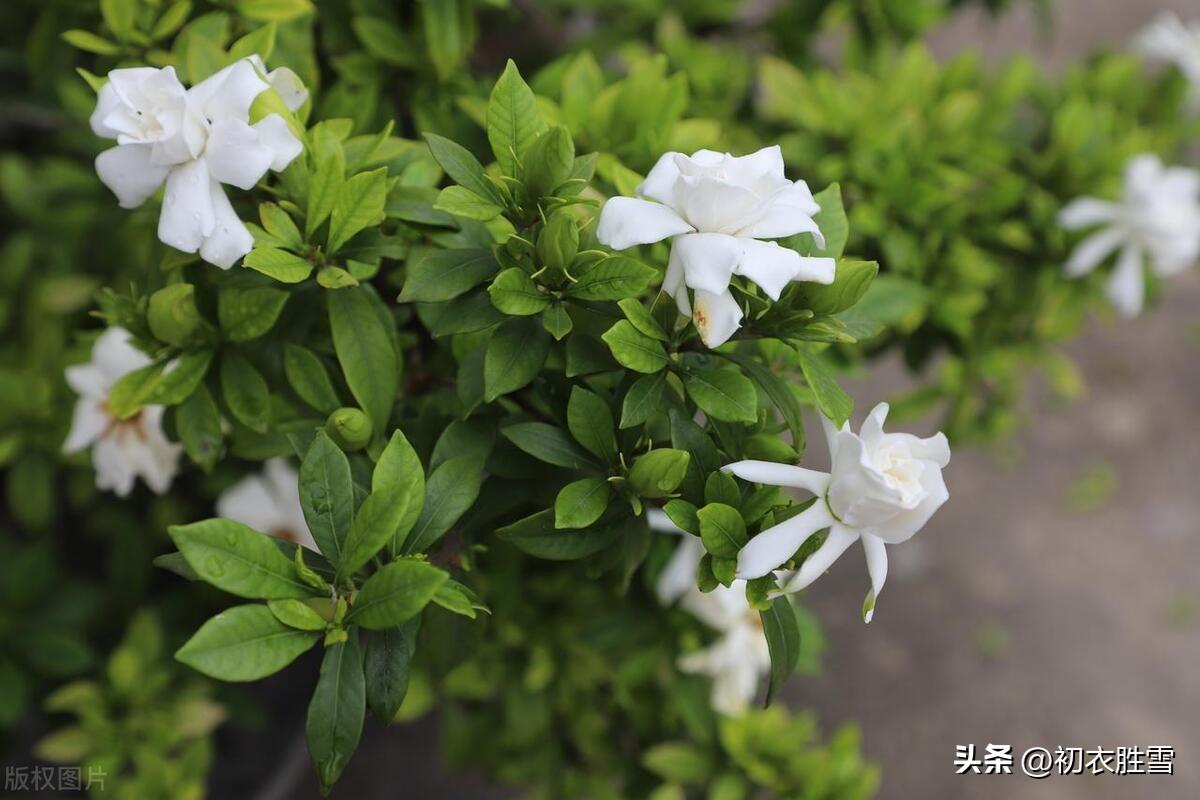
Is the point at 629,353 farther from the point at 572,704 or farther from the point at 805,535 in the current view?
the point at 572,704

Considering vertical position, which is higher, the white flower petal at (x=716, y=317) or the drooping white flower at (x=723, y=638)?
the white flower petal at (x=716, y=317)

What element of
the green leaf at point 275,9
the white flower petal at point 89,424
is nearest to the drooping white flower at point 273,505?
the white flower petal at point 89,424

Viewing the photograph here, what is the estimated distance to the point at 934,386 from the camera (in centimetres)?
172

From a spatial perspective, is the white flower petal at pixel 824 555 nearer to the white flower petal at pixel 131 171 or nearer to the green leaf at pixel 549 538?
the green leaf at pixel 549 538

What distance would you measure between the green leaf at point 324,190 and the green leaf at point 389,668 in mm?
355

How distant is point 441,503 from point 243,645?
0.19 meters

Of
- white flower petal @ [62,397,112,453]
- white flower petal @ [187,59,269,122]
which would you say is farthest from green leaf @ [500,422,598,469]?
white flower petal @ [62,397,112,453]

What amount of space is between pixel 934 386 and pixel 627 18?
82 cm

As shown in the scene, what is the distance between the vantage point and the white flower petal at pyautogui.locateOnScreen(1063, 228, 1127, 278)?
154 centimetres

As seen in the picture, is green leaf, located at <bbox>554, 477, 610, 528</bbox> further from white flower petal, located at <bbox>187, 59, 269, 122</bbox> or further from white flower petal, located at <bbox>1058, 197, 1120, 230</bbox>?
white flower petal, located at <bbox>1058, 197, 1120, 230</bbox>

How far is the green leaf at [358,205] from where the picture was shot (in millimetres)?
843

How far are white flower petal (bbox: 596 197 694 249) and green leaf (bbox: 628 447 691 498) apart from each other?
167 mm

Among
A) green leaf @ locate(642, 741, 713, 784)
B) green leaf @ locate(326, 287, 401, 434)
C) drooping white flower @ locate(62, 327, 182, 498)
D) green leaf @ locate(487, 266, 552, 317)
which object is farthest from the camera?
green leaf @ locate(642, 741, 713, 784)

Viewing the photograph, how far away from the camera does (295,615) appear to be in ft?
2.48
